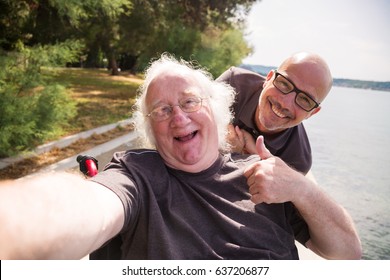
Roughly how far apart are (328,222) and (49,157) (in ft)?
14.0

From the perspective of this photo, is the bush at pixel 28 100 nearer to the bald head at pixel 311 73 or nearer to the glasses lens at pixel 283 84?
the glasses lens at pixel 283 84

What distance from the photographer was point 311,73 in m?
2.18

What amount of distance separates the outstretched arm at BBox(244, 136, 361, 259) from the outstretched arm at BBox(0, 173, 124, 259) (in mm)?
625

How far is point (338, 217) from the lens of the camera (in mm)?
1544

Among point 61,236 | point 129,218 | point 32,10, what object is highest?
point 32,10

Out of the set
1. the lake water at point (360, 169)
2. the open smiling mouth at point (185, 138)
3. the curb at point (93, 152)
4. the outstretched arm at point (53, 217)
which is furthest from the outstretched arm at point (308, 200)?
the curb at point (93, 152)

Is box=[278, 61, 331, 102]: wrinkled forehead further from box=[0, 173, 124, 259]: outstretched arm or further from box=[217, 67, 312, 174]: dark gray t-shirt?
box=[0, 173, 124, 259]: outstretched arm

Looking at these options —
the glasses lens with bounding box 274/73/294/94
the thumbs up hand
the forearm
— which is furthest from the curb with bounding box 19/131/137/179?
the forearm

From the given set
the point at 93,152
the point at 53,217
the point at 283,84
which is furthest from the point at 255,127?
the point at 93,152

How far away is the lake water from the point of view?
12.8 ft

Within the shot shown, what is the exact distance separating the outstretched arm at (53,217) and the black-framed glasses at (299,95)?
56.1 inches
